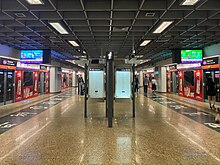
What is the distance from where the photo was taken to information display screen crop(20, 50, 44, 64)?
10281 mm

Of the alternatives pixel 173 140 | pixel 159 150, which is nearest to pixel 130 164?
pixel 159 150

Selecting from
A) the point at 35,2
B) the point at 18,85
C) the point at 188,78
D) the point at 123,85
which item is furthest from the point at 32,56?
the point at 188,78

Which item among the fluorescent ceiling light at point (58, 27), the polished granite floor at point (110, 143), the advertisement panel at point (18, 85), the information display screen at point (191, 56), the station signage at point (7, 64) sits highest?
the fluorescent ceiling light at point (58, 27)

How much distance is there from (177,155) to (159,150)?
1.22ft

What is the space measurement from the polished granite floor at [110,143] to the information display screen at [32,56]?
4.97m

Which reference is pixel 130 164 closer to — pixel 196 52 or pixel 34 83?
pixel 196 52

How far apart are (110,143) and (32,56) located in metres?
7.92

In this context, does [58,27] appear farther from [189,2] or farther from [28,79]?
[28,79]

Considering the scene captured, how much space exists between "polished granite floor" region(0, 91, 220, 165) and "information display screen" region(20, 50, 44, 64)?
4.97m

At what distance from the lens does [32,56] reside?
10.4 m

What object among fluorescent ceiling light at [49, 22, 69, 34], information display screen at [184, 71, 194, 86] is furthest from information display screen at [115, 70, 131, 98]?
information display screen at [184, 71, 194, 86]

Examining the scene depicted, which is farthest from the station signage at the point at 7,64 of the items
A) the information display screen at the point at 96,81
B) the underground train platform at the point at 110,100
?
the information display screen at the point at 96,81

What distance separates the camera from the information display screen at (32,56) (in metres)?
10.3

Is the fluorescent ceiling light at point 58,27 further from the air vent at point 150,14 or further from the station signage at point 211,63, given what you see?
the station signage at point 211,63
